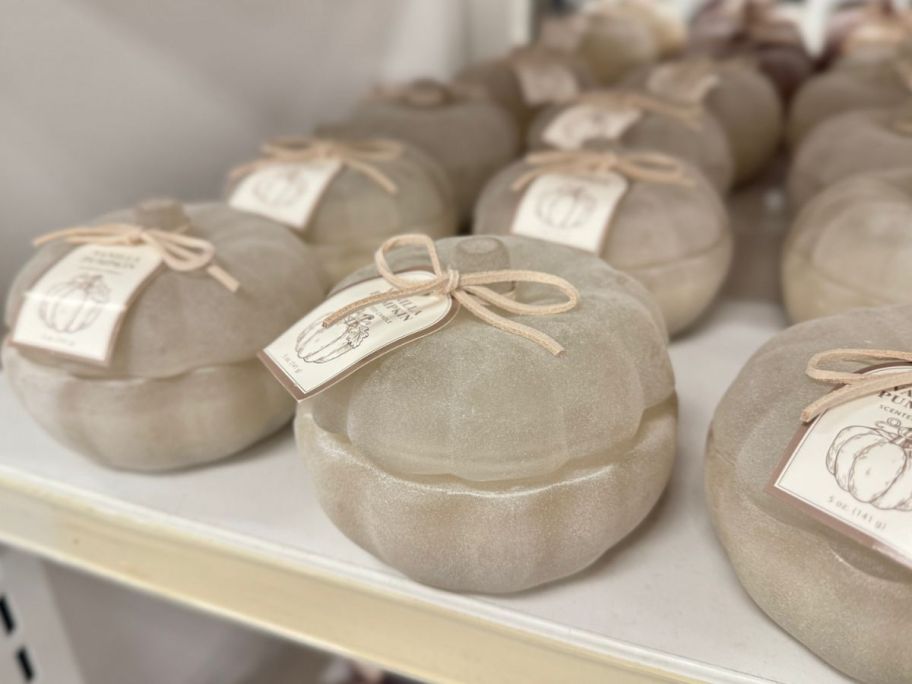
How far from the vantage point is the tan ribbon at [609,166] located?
894 millimetres

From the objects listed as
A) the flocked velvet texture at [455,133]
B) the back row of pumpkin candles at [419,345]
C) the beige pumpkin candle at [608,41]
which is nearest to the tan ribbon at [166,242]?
the back row of pumpkin candles at [419,345]

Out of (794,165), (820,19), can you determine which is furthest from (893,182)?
(820,19)

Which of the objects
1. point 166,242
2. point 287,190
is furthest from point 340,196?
point 166,242

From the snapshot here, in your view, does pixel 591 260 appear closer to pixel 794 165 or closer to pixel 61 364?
pixel 61 364

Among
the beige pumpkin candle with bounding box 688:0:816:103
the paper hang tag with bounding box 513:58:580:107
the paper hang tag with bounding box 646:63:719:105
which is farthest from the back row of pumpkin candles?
the beige pumpkin candle with bounding box 688:0:816:103

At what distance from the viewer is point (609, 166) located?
0.90 meters

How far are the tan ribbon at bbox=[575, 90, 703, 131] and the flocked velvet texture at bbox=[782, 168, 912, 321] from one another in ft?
0.90

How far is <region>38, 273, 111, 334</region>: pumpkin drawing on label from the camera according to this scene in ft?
2.23

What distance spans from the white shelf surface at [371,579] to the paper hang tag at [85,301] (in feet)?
0.45

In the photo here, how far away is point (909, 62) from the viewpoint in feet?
4.17

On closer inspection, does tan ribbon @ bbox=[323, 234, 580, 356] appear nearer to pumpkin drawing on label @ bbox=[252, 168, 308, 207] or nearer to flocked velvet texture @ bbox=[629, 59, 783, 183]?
pumpkin drawing on label @ bbox=[252, 168, 308, 207]

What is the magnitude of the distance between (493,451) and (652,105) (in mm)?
748

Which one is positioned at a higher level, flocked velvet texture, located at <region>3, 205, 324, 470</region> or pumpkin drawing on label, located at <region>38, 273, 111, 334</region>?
pumpkin drawing on label, located at <region>38, 273, 111, 334</region>

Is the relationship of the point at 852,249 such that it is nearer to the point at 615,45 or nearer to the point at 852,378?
the point at 852,378
